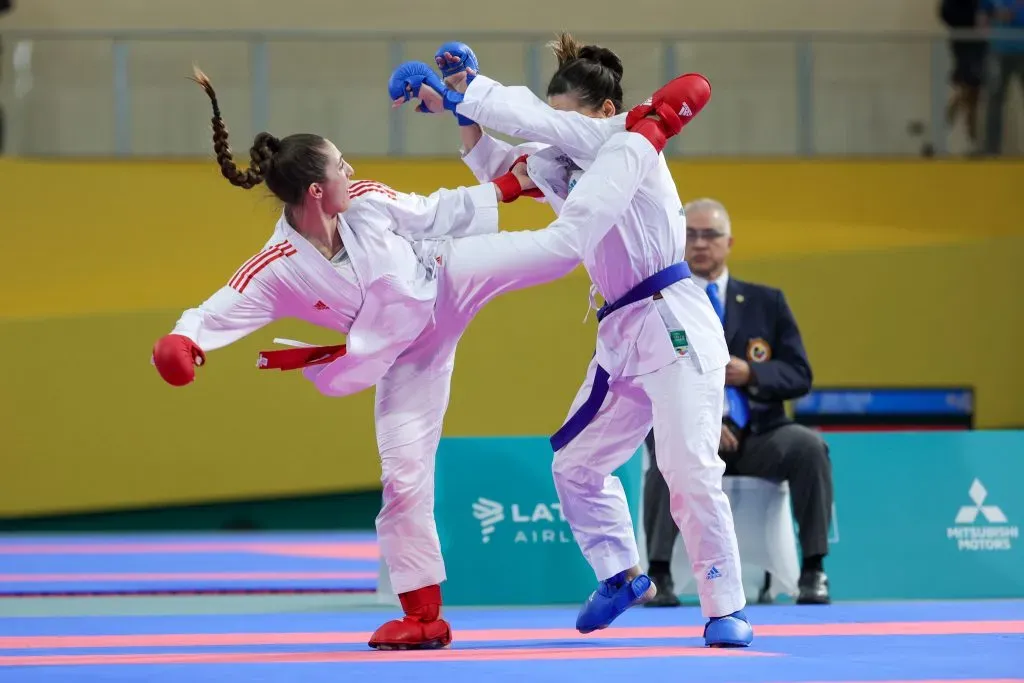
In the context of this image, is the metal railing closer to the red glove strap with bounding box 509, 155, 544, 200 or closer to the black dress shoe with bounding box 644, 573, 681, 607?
the black dress shoe with bounding box 644, 573, 681, 607

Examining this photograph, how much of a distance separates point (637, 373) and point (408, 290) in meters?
0.76

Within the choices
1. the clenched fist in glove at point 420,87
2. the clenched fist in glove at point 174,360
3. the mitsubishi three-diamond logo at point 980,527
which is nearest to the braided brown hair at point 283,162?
the clenched fist in glove at point 420,87

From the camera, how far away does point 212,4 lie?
1166 cm

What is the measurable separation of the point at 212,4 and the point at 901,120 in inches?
210

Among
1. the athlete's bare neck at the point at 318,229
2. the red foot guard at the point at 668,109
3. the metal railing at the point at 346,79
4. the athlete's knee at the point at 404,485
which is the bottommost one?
the athlete's knee at the point at 404,485

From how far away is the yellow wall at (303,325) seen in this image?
10531 mm

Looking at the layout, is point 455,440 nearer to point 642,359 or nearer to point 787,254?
point 642,359

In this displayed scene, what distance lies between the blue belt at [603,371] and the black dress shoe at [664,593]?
1.38m

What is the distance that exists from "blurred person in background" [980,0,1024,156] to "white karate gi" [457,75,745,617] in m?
6.70

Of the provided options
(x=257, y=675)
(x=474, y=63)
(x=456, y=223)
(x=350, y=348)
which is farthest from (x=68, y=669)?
(x=474, y=63)

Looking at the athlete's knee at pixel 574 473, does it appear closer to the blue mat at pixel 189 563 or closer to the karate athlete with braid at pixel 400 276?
the karate athlete with braid at pixel 400 276

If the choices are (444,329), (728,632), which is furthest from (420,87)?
(728,632)

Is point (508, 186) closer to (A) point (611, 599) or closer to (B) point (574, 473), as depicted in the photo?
(B) point (574, 473)

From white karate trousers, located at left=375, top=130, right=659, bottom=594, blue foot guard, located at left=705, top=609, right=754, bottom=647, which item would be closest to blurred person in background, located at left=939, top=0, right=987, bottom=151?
white karate trousers, located at left=375, top=130, right=659, bottom=594
